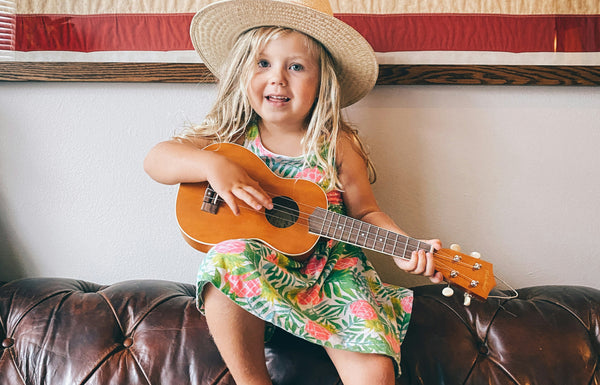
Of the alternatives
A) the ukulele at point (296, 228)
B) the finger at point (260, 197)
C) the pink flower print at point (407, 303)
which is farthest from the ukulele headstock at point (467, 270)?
the finger at point (260, 197)

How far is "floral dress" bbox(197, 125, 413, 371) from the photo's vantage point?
0.80m

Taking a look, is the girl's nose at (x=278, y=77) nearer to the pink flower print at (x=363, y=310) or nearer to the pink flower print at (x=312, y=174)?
the pink flower print at (x=312, y=174)

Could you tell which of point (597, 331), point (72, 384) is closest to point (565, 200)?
point (597, 331)

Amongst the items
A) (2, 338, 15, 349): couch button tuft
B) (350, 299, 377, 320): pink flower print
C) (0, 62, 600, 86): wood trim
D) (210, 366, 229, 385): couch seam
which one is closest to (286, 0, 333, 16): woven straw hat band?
(0, 62, 600, 86): wood trim

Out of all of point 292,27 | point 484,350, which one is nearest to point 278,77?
point 292,27

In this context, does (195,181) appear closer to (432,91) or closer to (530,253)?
(432,91)

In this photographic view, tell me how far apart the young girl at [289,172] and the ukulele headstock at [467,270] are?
26 millimetres

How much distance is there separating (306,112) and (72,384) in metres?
0.78

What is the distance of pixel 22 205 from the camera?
4.20ft

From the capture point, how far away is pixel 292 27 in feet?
3.26

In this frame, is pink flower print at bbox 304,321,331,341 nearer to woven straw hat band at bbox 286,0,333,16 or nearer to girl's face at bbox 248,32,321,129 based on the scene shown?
girl's face at bbox 248,32,321,129

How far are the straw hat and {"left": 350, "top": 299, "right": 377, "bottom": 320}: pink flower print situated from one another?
0.53 m

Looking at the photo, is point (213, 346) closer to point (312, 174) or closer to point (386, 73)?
point (312, 174)

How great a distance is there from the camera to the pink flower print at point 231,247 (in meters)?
0.83
